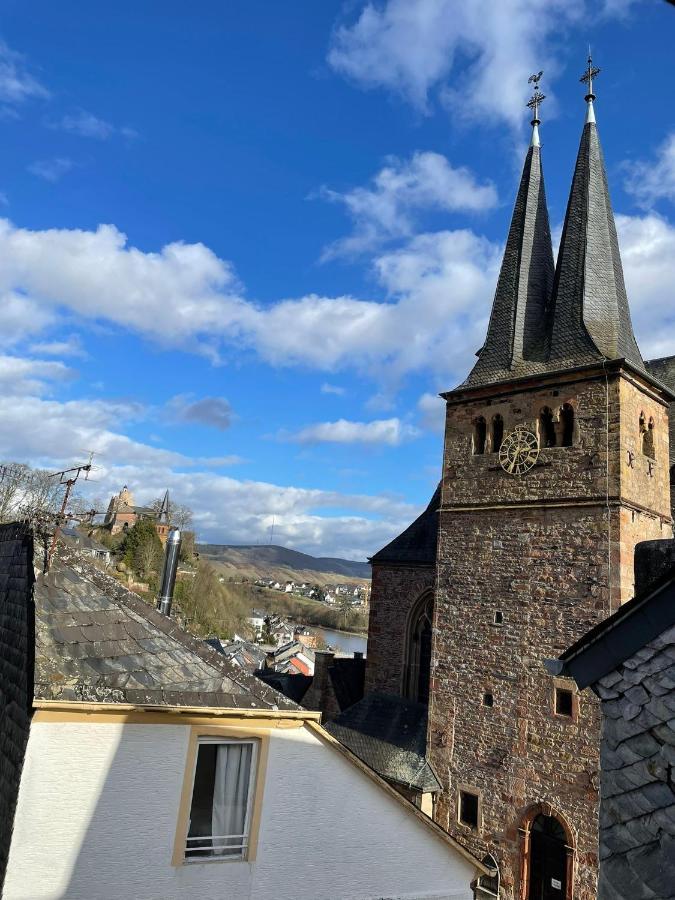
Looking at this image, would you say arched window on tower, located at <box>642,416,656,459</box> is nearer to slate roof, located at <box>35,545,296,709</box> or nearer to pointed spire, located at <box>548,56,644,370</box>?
pointed spire, located at <box>548,56,644,370</box>

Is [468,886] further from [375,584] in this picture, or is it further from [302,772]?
[375,584]

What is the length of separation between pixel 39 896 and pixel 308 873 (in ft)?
7.16

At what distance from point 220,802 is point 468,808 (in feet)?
37.5

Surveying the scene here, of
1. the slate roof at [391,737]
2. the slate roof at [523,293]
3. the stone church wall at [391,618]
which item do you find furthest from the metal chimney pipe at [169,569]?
the stone church wall at [391,618]

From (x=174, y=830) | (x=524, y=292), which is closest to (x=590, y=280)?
(x=524, y=292)

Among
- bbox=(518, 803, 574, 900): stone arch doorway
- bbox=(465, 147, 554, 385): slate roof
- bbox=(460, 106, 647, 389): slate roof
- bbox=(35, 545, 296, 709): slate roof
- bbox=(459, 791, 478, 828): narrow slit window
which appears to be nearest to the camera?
bbox=(35, 545, 296, 709): slate roof

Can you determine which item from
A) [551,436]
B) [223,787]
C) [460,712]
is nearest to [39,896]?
[223,787]

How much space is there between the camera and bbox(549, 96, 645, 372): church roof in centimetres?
1537

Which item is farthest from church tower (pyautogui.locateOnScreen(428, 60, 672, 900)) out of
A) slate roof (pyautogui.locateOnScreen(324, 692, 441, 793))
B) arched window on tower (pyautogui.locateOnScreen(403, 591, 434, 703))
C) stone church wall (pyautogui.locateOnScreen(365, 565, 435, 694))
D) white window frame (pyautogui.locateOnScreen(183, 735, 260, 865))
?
white window frame (pyautogui.locateOnScreen(183, 735, 260, 865))

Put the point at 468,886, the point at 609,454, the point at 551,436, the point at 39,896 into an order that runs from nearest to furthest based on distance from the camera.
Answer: the point at 39,896 → the point at 468,886 → the point at 609,454 → the point at 551,436

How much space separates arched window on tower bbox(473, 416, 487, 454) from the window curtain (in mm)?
12220

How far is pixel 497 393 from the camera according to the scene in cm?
1631

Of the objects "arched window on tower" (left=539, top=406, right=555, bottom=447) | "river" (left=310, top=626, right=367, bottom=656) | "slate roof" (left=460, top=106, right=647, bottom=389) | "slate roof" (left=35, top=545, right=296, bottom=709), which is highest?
"slate roof" (left=460, top=106, right=647, bottom=389)

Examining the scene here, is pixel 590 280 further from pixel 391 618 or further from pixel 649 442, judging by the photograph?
pixel 391 618
